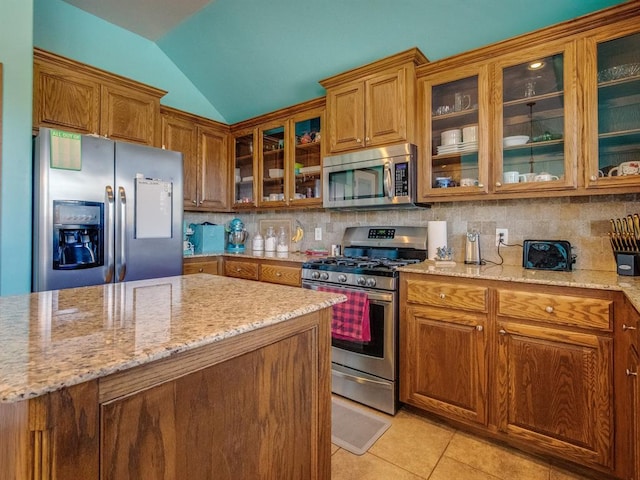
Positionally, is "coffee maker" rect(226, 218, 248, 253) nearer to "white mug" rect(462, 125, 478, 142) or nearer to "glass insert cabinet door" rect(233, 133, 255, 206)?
"glass insert cabinet door" rect(233, 133, 255, 206)

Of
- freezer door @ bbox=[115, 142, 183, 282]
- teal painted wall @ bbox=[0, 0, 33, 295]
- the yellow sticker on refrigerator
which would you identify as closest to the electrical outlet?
freezer door @ bbox=[115, 142, 183, 282]

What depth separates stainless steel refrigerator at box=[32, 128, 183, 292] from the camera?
208 centimetres

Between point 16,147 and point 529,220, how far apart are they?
3.28 meters

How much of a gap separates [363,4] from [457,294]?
206 cm

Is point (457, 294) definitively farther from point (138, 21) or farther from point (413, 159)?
point (138, 21)

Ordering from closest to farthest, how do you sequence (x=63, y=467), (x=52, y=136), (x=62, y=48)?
1. (x=63, y=467)
2. (x=52, y=136)
3. (x=62, y=48)

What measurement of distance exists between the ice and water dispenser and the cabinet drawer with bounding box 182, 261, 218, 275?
0.86 m

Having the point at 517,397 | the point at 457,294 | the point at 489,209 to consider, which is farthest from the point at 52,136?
the point at 517,397

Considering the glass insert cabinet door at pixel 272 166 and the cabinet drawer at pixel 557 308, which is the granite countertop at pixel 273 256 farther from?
the cabinet drawer at pixel 557 308

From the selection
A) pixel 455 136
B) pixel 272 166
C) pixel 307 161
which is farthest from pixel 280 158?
pixel 455 136

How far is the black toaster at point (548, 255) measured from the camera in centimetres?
193

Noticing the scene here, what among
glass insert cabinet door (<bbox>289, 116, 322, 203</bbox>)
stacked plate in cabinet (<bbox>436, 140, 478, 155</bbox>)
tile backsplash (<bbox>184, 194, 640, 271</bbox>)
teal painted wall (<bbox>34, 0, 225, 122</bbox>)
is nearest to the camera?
tile backsplash (<bbox>184, 194, 640, 271</bbox>)

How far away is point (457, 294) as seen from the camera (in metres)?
1.89

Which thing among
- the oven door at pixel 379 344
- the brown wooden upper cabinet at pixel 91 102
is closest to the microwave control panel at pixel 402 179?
the oven door at pixel 379 344
